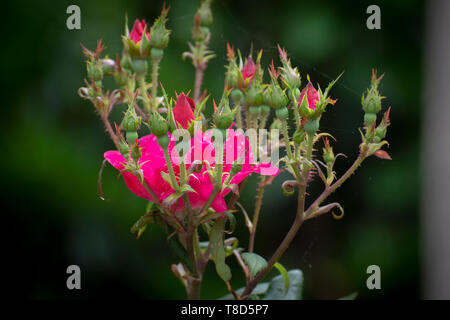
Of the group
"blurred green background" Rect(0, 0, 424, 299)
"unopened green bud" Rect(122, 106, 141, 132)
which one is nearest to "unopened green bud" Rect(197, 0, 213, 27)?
"unopened green bud" Rect(122, 106, 141, 132)

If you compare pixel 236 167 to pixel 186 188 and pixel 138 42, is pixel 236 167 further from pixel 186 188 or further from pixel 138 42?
pixel 138 42

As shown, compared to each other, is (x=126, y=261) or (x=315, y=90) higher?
(x=315, y=90)

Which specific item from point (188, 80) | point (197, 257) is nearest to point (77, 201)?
point (188, 80)

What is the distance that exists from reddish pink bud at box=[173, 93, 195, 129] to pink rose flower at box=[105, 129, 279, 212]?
13 mm

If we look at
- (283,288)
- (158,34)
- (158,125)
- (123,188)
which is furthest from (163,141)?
(123,188)

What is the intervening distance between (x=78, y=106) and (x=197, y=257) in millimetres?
713

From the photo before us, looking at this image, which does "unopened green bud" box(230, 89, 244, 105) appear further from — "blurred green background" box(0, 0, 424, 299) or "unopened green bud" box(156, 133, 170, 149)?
"blurred green background" box(0, 0, 424, 299)

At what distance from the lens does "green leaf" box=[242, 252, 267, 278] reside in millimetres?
360

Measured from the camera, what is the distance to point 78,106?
1.03 meters

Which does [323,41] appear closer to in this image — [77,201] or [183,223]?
[77,201]

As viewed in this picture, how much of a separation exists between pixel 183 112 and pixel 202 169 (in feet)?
0.13

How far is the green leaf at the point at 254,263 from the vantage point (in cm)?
36

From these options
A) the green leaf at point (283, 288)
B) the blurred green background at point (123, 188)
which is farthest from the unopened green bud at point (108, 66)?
the blurred green background at point (123, 188)

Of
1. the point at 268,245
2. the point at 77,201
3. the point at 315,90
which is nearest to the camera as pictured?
the point at 315,90
